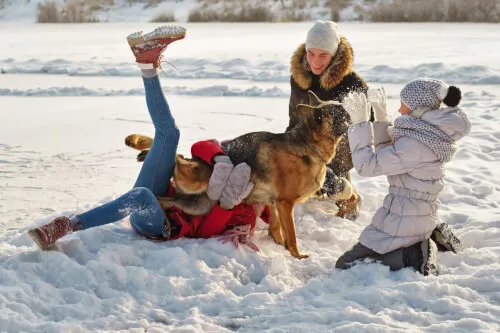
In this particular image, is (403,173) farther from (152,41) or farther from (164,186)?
(152,41)

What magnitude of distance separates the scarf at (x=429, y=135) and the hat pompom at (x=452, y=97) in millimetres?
168

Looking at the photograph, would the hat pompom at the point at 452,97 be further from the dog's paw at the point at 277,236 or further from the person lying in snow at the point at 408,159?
the dog's paw at the point at 277,236

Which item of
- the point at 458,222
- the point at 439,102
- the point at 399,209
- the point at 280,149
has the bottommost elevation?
the point at 458,222

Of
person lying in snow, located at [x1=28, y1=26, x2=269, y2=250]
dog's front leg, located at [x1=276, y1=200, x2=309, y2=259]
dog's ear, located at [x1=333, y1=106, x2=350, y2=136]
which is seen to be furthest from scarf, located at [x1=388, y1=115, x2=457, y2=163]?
person lying in snow, located at [x1=28, y1=26, x2=269, y2=250]

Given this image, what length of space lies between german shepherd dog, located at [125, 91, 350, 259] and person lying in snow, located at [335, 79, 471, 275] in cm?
33

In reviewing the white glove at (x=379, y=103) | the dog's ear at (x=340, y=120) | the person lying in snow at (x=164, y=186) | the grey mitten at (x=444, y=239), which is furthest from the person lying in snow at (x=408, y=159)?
the person lying in snow at (x=164, y=186)

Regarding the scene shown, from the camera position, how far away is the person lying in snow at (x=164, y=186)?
3928 millimetres

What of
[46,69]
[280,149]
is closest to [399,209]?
[280,149]

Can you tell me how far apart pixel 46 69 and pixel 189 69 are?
3.00m

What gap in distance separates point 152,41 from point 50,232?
127cm

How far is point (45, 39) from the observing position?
756 inches

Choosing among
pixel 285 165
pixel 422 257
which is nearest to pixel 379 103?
pixel 285 165

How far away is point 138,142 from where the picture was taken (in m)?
4.42

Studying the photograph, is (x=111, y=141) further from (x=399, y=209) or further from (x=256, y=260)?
(x=399, y=209)
